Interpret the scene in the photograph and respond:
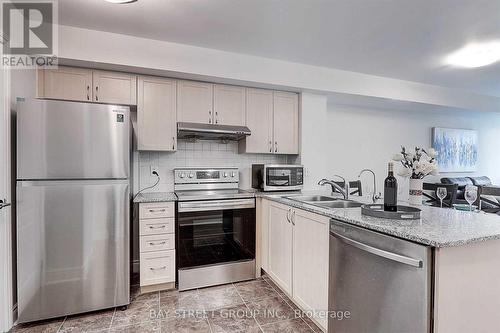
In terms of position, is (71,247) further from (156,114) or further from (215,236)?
(156,114)

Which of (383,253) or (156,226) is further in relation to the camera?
(156,226)

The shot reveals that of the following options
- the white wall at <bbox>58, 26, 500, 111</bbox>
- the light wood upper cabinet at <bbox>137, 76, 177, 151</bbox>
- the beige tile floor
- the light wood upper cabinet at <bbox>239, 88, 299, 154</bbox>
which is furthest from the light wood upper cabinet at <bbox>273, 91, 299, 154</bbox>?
the beige tile floor

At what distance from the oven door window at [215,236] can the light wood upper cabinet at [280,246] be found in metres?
0.31

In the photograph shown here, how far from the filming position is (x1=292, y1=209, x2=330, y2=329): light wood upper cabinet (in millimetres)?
1744

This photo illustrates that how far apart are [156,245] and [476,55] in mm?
4129

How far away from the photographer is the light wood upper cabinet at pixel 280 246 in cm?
222

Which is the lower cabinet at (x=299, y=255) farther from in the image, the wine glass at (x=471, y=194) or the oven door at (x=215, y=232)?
the wine glass at (x=471, y=194)

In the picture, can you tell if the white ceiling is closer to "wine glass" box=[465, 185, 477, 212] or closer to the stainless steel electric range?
"wine glass" box=[465, 185, 477, 212]

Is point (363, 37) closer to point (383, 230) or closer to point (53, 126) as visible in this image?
point (383, 230)

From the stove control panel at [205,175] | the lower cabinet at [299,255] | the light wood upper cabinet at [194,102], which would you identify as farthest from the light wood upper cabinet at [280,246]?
the light wood upper cabinet at [194,102]

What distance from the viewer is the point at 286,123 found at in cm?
329

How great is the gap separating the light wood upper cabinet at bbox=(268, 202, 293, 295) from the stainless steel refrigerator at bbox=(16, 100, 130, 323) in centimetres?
137

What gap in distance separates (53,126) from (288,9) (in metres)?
2.12

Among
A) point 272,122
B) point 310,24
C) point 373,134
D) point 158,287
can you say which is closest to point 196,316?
point 158,287
